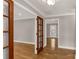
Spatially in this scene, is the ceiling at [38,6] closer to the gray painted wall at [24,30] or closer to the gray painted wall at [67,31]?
the gray painted wall at [67,31]

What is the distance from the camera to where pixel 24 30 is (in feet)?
26.1

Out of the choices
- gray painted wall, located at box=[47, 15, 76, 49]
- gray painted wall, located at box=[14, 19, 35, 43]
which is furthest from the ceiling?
gray painted wall, located at box=[14, 19, 35, 43]

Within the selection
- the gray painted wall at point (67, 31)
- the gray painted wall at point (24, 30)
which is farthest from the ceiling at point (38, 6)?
the gray painted wall at point (24, 30)

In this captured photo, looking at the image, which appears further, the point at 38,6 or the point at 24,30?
the point at 24,30

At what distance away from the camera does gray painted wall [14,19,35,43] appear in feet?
24.6

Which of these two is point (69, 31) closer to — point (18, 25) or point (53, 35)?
point (18, 25)

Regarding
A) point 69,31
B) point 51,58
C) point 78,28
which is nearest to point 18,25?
point 69,31

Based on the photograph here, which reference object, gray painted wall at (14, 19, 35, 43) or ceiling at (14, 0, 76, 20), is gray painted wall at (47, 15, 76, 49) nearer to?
ceiling at (14, 0, 76, 20)

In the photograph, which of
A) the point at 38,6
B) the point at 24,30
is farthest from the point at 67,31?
the point at 24,30

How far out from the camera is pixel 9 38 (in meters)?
1.79

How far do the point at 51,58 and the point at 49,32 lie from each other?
10.5m

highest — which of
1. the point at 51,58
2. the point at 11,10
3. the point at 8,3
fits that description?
the point at 8,3

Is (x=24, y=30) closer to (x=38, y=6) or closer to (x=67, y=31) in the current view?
(x=67, y=31)

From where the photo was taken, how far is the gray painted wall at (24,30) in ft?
24.6
